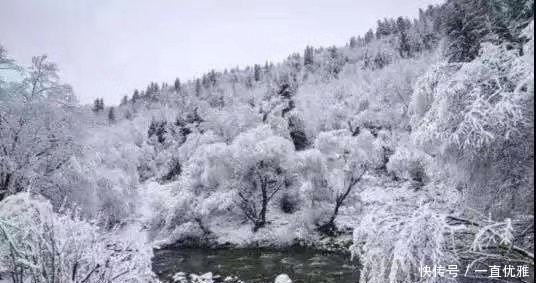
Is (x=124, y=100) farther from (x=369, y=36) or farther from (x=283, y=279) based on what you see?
(x=283, y=279)

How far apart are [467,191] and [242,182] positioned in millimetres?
18265

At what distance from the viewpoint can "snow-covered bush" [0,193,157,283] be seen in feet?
18.9

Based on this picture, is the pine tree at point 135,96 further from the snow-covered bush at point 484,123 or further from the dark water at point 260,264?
the snow-covered bush at point 484,123

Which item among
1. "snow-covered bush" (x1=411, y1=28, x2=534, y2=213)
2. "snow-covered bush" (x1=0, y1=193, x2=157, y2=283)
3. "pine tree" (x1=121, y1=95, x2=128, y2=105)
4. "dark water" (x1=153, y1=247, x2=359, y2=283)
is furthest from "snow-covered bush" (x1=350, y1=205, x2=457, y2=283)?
"pine tree" (x1=121, y1=95, x2=128, y2=105)

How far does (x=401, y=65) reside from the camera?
65812mm

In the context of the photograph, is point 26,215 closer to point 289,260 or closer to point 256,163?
point 289,260

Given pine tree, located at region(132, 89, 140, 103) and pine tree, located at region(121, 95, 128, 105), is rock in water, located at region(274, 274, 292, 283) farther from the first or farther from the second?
pine tree, located at region(121, 95, 128, 105)

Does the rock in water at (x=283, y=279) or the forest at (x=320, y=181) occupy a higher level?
the forest at (x=320, y=181)

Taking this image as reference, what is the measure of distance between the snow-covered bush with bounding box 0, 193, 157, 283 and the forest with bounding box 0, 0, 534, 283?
3cm

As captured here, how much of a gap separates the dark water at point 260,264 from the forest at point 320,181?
2.82ft

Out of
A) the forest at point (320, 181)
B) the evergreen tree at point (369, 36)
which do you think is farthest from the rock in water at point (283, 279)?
the evergreen tree at point (369, 36)

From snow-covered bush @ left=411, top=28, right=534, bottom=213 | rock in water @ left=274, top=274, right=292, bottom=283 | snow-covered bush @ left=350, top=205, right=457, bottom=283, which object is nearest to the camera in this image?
snow-covered bush @ left=350, top=205, right=457, bottom=283

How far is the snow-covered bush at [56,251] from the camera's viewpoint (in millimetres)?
5770

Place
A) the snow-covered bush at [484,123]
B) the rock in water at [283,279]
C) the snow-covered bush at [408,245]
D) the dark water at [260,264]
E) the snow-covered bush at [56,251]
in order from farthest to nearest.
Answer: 1. the dark water at [260,264]
2. the rock in water at [283,279]
3. the snow-covered bush at [484,123]
4. the snow-covered bush at [56,251]
5. the snow-covered bush at [408,245]
